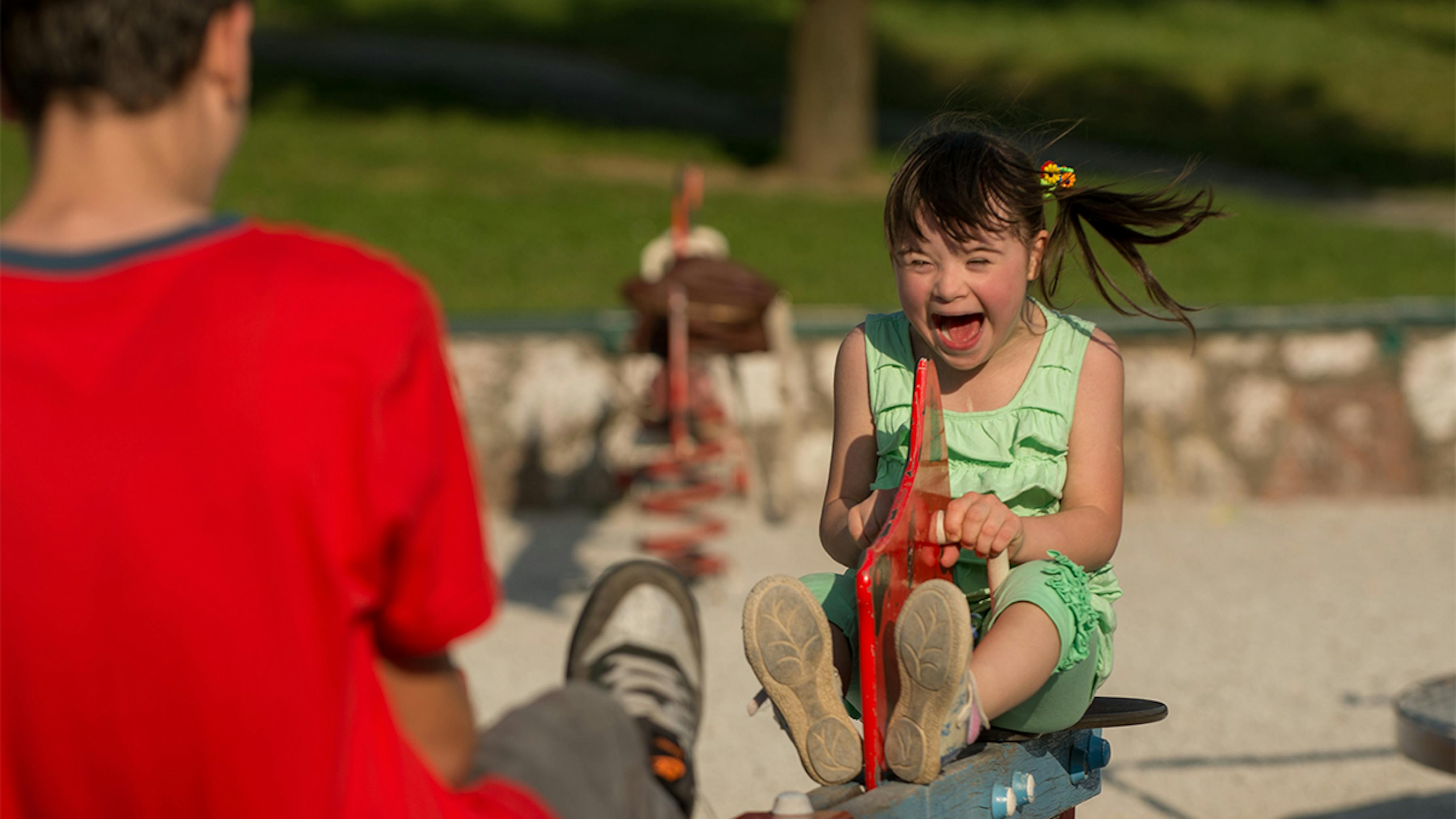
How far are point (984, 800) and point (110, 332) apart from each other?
1528mm

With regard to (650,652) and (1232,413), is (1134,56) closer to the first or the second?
(1232,413)

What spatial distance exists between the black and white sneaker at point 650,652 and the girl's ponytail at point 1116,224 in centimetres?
96

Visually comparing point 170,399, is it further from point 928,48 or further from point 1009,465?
point 928,48

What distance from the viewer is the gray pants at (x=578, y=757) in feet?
5.71

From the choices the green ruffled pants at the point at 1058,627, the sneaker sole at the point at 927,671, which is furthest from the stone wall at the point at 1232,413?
the sneaker sole at the point at 927,671

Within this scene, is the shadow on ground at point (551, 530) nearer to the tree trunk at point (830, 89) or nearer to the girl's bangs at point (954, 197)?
the girl's bangs at point (954, 197)

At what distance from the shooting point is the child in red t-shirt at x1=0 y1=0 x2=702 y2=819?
52.9 inches

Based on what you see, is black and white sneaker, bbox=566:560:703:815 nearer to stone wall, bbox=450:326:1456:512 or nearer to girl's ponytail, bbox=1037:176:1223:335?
girl's ponytail, bbox=1037:176:1223:335

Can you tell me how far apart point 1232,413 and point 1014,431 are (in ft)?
16.8

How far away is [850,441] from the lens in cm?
288

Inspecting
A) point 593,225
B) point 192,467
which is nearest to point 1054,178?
point 192,467

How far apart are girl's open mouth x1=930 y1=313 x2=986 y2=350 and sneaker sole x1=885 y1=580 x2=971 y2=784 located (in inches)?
21.6

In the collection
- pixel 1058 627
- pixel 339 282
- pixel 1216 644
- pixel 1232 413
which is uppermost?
pixel 339 282

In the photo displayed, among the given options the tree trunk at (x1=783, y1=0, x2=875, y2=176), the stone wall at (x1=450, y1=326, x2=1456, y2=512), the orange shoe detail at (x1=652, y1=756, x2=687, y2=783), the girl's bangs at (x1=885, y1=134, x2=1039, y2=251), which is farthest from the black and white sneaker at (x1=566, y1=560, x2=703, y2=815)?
the tree trunk at (x1=783, y1=0, x2=875, y2=176)
